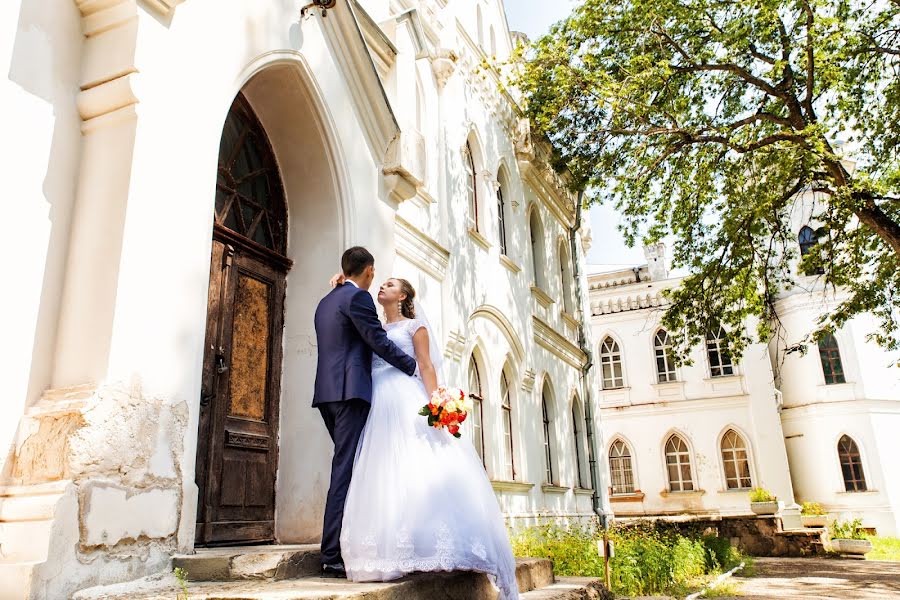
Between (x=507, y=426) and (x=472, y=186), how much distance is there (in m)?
4.18

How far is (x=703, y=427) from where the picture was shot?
2458 centimetres

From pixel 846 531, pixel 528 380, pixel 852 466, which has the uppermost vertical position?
pixel 528 380

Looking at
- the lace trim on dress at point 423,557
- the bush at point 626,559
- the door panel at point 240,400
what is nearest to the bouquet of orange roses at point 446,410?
the lace trim on dress at point 423,557

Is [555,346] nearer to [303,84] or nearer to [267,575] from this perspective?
[303,84]

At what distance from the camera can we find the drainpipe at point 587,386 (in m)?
15.3

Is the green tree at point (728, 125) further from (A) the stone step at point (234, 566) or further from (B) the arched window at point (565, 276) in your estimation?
(A) the stone step at point (234, 566)

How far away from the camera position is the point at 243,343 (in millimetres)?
5441

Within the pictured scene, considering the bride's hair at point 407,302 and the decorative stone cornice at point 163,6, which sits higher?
the decorative stone cornice at point 163,6

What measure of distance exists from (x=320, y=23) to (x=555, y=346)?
32.6 feet

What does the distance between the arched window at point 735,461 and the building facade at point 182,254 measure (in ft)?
58.6

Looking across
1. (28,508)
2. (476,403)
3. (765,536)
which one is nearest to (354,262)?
(28,508)

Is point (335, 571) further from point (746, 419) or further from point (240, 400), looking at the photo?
point (746, 419)

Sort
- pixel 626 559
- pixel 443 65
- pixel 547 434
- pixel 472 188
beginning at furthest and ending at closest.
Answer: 1. pixel 547 434
2. pixel 472 188
3. pixel 443 65
4. pixel 626 559

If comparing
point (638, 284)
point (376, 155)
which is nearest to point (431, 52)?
point (376, 155)
